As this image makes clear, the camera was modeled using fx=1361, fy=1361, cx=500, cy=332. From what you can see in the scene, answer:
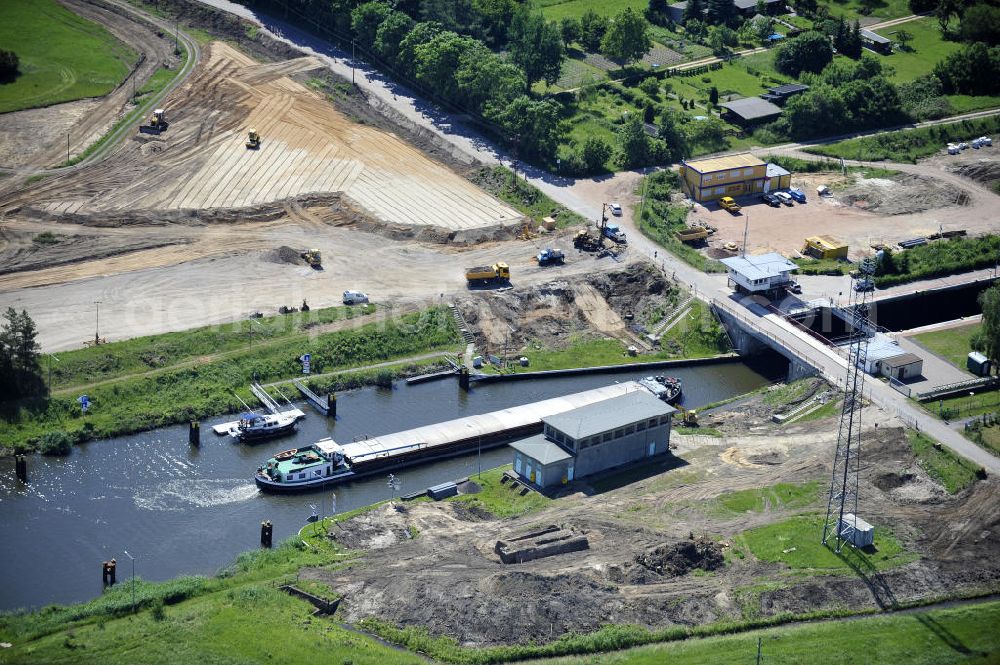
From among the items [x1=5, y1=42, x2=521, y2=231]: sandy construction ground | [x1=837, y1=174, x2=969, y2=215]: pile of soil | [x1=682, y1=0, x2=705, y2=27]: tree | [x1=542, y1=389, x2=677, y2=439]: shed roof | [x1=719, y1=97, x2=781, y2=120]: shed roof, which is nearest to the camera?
[x1=542, y1=389, x2=677, y2=439]: shed roof

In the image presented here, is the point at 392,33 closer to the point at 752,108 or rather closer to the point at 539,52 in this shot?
the point at 539,52

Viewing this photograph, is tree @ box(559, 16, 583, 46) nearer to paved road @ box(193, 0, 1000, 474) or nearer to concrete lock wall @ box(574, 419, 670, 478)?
paved road @ box(193, 0, 1000, 474)

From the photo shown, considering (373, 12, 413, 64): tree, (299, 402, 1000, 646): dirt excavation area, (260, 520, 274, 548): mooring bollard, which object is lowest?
(260, 520, 274, 548): mooring bollard

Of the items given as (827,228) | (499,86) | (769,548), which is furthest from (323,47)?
(769,548)

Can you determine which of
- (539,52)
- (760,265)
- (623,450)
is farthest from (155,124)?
(623,450)

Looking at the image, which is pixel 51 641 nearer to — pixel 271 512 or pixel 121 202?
pixel 271 512

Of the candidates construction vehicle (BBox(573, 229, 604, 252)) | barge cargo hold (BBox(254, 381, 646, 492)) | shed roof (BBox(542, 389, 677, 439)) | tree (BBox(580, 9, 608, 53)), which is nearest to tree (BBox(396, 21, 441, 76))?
tree (BBox(580, 9, 608, 53))
